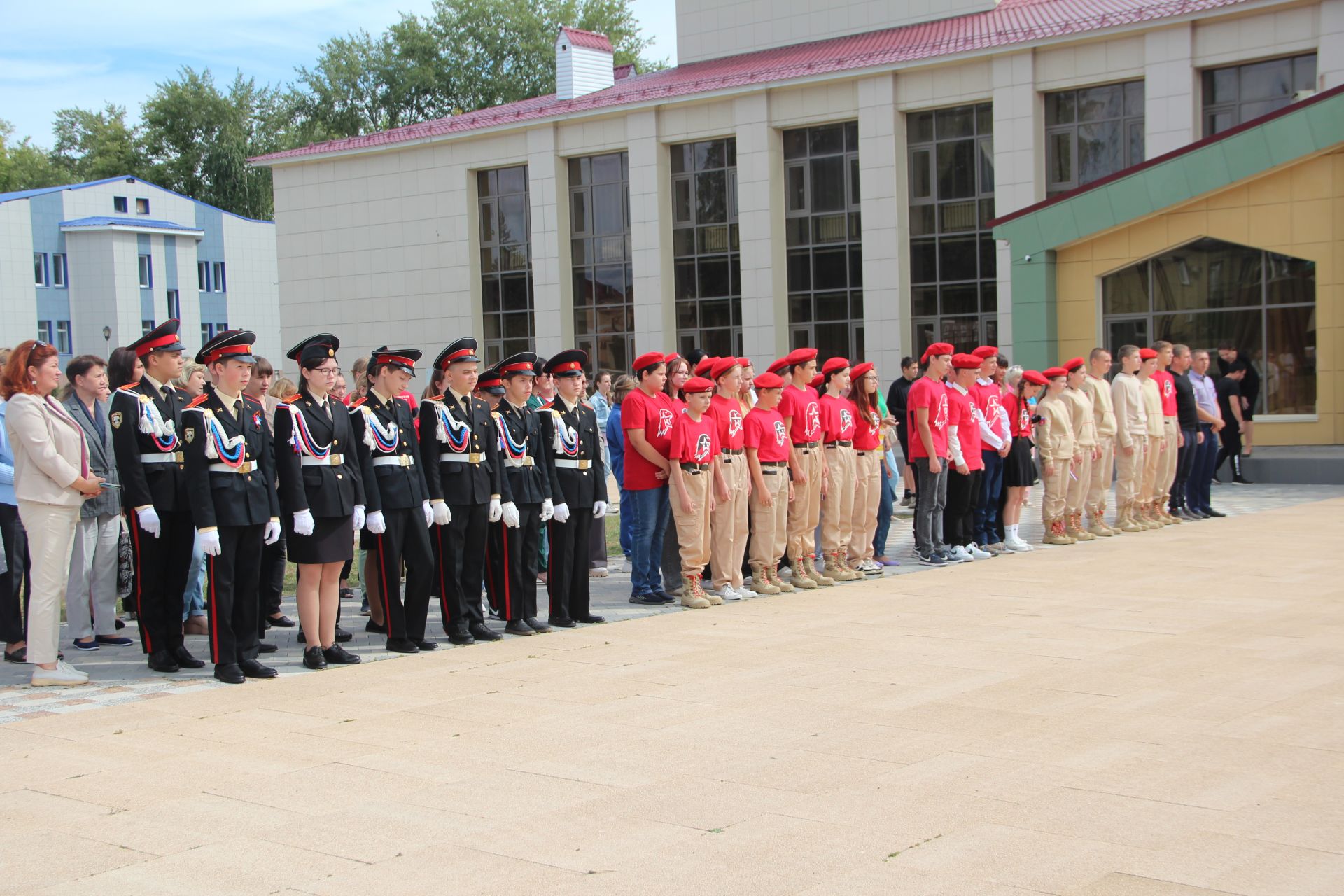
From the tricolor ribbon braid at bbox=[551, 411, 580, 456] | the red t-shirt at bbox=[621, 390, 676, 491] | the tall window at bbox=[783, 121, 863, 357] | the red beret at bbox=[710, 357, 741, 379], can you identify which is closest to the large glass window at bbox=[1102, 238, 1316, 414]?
the tall window at bbox=[783, 121, 863, 357]

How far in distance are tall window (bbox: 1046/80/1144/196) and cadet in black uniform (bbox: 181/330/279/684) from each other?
84.6ft

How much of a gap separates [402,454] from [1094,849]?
18.0 feet

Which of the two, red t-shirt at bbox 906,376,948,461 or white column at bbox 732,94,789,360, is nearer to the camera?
red t-shirt at bbox 906,376,948,461

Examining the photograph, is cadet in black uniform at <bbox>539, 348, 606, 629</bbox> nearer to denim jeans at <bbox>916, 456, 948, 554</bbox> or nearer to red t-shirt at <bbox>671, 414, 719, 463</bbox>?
red t-shirt at <bbox>671, 414, 719, 463</bbox>

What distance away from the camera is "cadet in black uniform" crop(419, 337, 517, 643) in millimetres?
9266

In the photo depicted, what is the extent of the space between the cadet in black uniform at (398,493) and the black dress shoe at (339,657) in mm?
452

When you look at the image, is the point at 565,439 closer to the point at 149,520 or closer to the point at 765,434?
the point at 765,434

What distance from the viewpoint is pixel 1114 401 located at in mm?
15039

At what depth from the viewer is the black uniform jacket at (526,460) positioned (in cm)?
970

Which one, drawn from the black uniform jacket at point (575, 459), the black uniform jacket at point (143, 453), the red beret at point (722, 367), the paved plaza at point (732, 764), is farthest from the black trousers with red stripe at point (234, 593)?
the red beret at point (722, 367)

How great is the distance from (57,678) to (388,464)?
7.57ft

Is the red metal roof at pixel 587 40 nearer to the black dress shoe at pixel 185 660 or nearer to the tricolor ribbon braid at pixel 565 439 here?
the tricolor ribbon braid at pixel 565 439

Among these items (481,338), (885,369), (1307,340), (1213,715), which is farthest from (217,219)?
(1213,715)

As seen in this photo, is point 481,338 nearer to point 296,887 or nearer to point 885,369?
point 885,369
